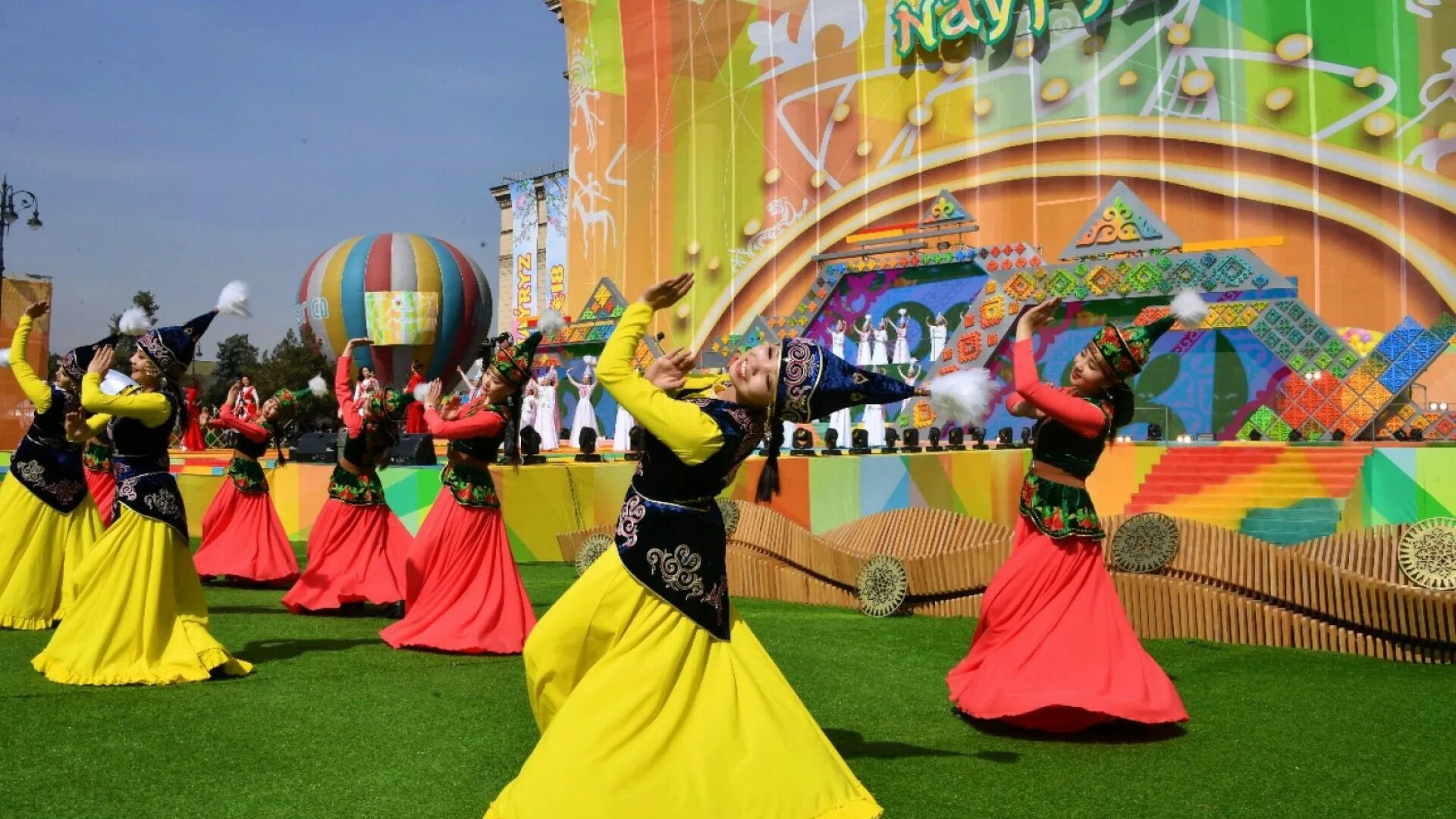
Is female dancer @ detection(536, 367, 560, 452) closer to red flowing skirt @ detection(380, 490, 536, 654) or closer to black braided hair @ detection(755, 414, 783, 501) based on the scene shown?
red flowing skirt @ detection(380, 490, 536, 654)

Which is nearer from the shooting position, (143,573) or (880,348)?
(143,573)

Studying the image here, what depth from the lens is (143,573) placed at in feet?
18.6

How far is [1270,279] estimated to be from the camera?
18.2m

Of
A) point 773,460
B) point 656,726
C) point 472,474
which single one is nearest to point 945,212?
point 472,474

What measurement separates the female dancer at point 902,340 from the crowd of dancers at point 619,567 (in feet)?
48.4

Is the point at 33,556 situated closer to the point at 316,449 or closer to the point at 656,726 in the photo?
the point at 656,726

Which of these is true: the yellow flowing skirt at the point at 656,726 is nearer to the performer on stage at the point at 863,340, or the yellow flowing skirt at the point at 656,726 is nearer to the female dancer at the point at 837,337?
the performer on stage at the point at 863,340

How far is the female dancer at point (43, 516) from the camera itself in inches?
289

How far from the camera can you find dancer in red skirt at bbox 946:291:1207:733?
4.80 metres

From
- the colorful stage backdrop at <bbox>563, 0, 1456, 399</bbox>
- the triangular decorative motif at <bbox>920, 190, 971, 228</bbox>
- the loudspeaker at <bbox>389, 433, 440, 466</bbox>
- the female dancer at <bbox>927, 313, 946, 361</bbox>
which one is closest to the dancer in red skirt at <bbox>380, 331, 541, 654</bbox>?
the loudspeaker at <bbox>389, 433, 440, 466</bbox>

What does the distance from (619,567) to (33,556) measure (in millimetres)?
5627

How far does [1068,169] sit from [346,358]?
787 inches

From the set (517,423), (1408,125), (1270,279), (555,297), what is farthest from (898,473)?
(555,297)

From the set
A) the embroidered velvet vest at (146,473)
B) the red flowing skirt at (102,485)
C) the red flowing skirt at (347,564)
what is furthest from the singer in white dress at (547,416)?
the embroidered velvet vest at (146,473)
